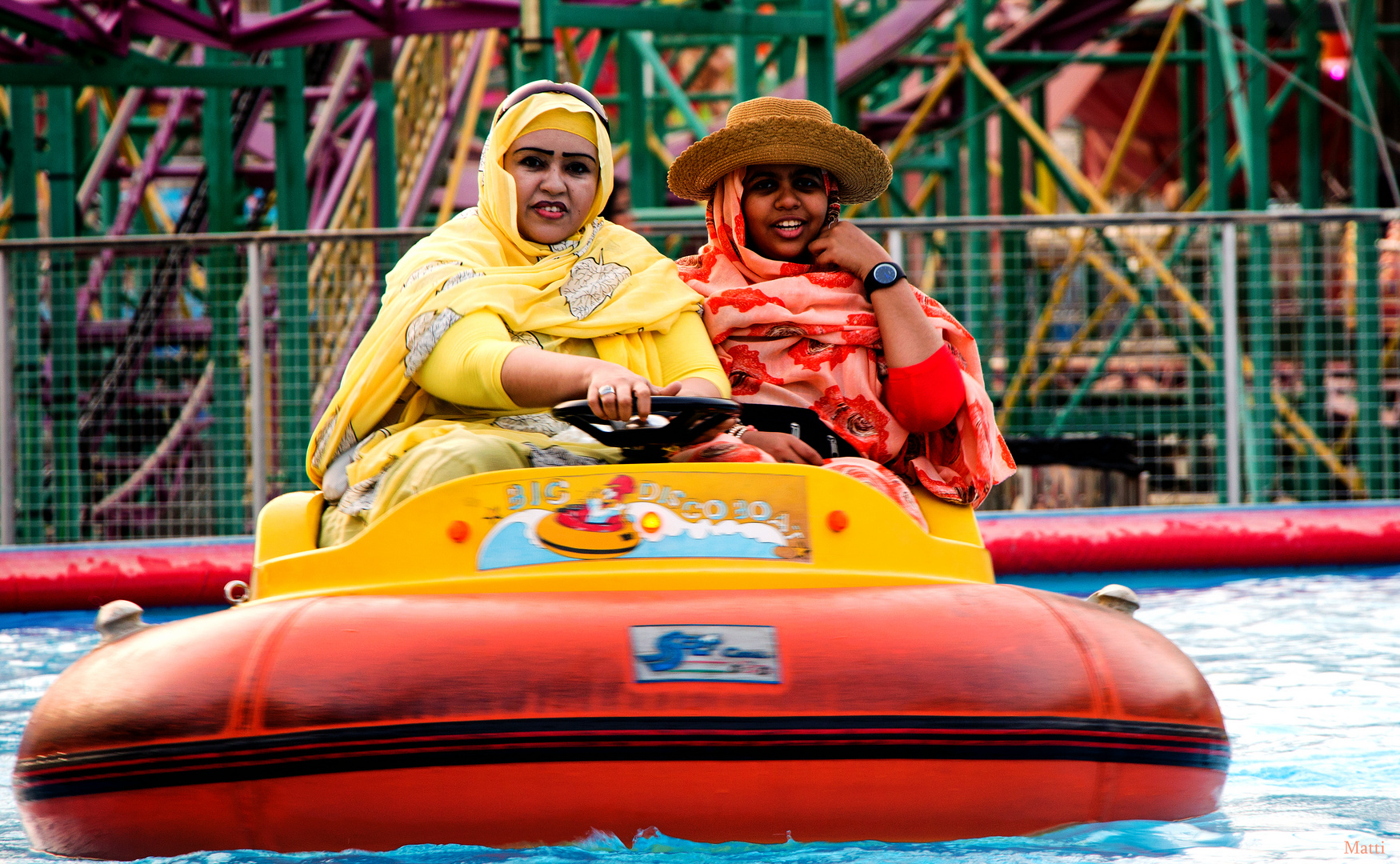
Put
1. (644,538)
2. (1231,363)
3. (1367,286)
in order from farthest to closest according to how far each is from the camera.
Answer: (1367,286)
(1231,363)
(644,538)

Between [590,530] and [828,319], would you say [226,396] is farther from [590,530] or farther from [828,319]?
[590,530]

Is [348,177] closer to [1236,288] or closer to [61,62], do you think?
[61,62]

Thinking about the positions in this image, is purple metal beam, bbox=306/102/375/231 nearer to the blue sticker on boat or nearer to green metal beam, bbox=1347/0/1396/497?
green metal beam, bbox=1347/0/1396/497

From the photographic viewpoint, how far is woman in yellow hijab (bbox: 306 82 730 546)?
2.57 m

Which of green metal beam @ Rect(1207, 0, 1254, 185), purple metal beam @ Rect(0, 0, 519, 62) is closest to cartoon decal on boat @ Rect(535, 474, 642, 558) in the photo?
purple metal beam @ Rect(0, 0, 519, 62)

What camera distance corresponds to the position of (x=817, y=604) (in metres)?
2.21

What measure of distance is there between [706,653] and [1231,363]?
4.35 meters

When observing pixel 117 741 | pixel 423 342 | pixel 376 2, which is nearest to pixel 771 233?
pixel 423 342

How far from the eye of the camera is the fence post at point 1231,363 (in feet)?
19.3

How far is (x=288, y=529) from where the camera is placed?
2666mm

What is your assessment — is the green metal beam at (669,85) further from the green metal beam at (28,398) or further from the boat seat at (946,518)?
the boat seat at (946,518)

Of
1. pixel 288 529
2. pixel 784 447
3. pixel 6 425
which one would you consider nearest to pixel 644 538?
pixel 784 447

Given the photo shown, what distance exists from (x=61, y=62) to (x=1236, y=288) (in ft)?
17.7

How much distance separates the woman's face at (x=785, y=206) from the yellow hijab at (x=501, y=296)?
24cm
